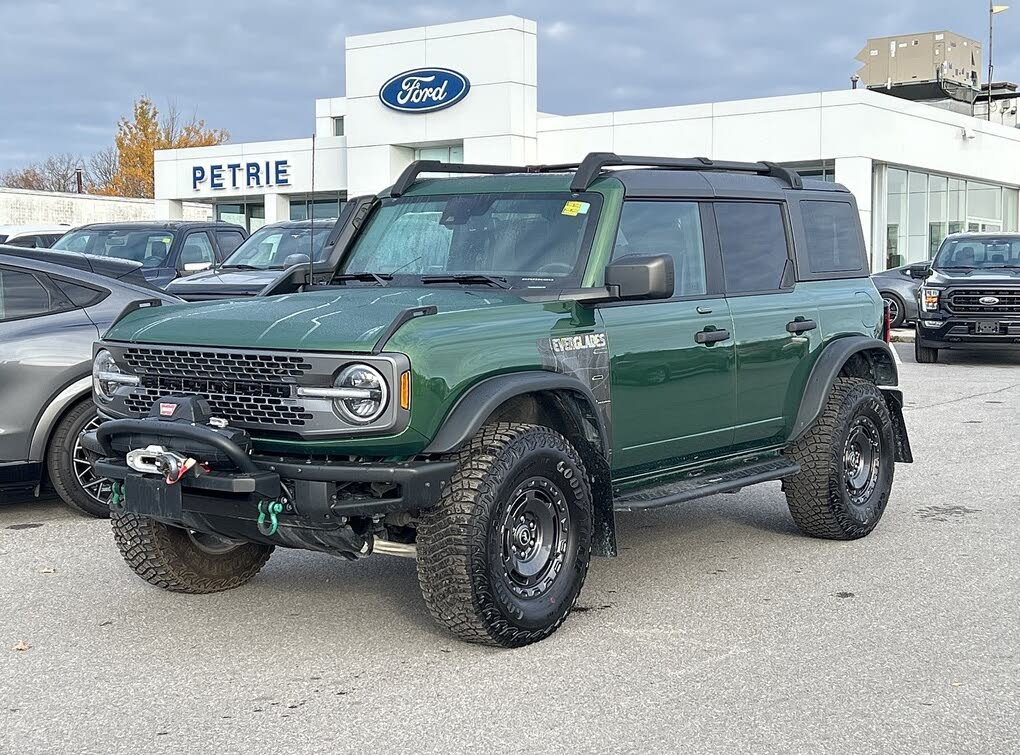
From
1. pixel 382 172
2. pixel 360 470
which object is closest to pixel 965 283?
pixel 360 470

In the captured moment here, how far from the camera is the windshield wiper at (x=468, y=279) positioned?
6.05 metres

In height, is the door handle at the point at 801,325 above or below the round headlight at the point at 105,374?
above

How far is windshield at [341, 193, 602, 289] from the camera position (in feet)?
20.1

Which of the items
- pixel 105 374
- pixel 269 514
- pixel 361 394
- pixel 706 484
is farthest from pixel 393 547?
pixel 706 484

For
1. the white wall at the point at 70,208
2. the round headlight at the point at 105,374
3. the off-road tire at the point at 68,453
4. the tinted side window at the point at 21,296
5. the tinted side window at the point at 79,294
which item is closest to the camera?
the round headlight at the point at 105,374

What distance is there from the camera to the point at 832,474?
7.21 meters

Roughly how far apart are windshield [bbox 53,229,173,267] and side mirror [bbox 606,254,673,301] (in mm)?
11363

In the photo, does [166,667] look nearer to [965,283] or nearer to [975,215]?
[965,283]

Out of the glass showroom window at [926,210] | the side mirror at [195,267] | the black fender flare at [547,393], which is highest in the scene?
the glass showroom window at [926,210]

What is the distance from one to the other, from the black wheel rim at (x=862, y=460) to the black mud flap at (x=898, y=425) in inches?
8.0

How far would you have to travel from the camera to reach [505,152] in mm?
34719

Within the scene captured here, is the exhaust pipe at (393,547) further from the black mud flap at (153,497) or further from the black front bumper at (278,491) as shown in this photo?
the black mud flap at (153,497)

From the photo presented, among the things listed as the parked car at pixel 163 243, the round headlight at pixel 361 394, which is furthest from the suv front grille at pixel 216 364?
the parked car at pixel 163 243

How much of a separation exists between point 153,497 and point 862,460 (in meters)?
4.20
